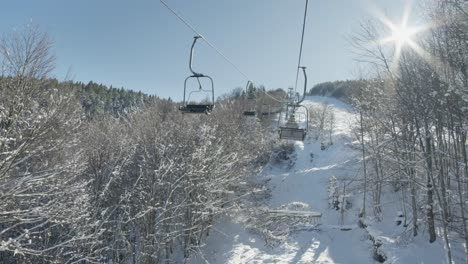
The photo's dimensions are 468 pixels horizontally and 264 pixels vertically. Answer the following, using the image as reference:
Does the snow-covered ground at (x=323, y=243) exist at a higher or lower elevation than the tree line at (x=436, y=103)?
lower

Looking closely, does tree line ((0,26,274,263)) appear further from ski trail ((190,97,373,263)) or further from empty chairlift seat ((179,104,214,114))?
empty chairlift seat ((179,104,214,114))

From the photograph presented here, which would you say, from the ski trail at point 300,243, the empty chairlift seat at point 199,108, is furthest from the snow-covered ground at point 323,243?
the empty chairlift seat at point 199,108

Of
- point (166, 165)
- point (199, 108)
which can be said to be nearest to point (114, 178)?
point (166, 165)

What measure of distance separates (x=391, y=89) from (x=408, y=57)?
5.45 ft

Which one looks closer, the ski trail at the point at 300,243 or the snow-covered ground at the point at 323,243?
the snow-covered ground at the point at 323,243

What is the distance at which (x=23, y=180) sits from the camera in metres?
8.14

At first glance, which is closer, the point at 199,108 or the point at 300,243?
the point at 199,108

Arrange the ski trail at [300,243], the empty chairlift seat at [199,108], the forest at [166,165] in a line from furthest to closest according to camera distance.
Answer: the ski trail at [300,243]
the forest at [166,165]
the empty chairlift seat at [199,108]

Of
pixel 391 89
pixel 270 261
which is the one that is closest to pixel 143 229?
pixel 270 261

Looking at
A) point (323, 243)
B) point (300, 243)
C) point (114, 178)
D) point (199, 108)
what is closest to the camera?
point (199, 108)

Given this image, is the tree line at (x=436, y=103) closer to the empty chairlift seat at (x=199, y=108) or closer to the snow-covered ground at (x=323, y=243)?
the snow-covered ground at (x=323, y=243)

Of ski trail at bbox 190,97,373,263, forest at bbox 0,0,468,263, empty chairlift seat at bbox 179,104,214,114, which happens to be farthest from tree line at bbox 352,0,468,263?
empty chairlift seat at bbox 179,104,214,114

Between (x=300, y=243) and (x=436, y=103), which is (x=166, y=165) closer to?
(x=300, y=243)

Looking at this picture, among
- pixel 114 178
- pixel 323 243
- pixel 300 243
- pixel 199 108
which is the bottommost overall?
pixel 300 243
